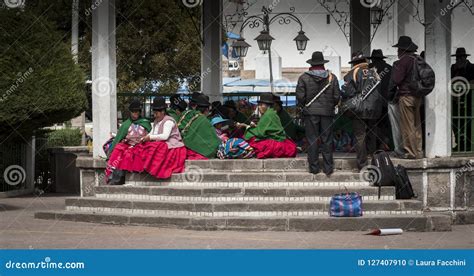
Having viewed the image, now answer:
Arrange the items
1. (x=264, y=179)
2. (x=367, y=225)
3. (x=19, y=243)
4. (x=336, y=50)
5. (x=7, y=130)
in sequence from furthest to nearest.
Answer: (x=336, y=50) → (x=7, y=130) → (x=264, y=179) → (x=367, y=225) → (x=19, y=243)

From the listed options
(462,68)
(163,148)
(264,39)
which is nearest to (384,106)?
(462,68)

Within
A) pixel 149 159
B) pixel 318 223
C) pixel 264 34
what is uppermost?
pixel 264 34

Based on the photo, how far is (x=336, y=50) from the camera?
123ft

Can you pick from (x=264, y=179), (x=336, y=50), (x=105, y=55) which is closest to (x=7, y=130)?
(x=105, y=55)

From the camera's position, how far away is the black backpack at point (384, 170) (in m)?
16.5

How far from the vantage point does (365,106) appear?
1700cm

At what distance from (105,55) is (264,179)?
3.63 m

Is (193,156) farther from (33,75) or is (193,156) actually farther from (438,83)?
(33,75)

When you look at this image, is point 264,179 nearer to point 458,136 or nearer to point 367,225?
point 367,225

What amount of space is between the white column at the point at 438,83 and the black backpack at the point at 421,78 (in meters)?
0.53

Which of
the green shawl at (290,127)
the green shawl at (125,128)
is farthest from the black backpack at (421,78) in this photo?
the green shawl at (125,128)

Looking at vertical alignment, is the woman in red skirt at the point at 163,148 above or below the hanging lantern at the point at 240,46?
below

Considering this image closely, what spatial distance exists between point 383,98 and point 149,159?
12.1 feet

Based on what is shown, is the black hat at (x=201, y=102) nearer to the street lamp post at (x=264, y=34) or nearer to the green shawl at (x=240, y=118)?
the green shawl at (x=240, y=118)
